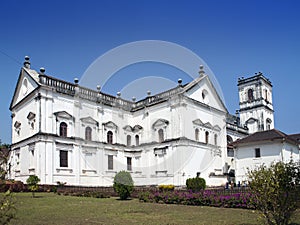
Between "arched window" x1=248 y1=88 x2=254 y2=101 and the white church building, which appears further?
"arched window" x1=248 y1=88 x2=254 y2=101

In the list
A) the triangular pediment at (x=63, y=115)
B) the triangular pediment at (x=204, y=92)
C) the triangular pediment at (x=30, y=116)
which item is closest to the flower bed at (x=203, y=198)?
the triangular pediment at (x=63, y=115)

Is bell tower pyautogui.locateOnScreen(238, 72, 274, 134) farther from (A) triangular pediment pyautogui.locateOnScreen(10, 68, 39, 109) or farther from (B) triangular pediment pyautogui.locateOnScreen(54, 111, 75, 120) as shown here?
(A) triangular pediment pyautogui.locateOnScreen(10, 68, 39, 109)

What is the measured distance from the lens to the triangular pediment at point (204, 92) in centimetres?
3356

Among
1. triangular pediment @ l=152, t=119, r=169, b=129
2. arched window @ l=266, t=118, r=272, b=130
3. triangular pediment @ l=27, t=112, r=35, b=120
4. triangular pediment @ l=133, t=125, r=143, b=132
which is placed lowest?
triangular pediment @ l=133, t=125, r=143, b=132

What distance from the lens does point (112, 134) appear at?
111ft

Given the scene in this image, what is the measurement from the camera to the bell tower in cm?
5188

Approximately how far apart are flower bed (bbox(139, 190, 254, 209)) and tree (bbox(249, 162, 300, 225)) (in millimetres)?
6244

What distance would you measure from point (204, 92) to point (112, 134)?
1148 cm

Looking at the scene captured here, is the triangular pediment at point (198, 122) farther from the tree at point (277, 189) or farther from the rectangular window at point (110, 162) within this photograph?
the tree at point (277, 189)

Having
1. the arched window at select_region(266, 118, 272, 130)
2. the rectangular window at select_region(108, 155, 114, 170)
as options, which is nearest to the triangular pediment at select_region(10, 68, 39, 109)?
the rectangular window at select_region(108, 155, 114, 170)

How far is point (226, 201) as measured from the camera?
15969mm

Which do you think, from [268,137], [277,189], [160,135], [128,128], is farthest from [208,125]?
[277,189]

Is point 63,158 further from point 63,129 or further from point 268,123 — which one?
point 268,123

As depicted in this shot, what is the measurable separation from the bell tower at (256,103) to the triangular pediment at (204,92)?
15.3 metres
